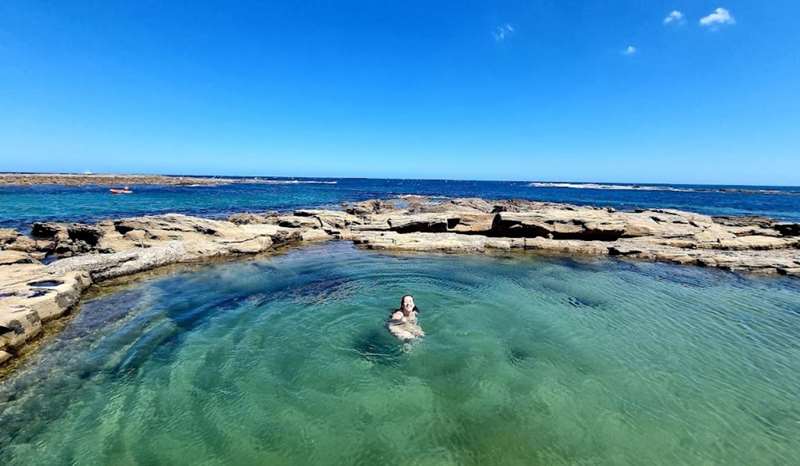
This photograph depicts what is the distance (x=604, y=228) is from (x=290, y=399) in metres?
22.1

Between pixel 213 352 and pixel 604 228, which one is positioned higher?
pixel 604 228

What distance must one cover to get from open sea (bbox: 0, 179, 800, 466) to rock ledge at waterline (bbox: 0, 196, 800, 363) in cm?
240

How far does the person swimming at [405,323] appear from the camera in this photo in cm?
1011

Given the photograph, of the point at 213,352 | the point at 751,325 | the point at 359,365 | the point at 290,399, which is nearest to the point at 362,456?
the point at 290,399

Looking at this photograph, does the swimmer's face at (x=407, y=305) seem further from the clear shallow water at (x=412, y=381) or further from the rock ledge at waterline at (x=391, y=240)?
the rock ledge at waterline at (x=391, y=240)

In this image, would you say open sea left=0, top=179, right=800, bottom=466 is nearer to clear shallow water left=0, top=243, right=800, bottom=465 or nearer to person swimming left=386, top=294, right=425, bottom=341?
clear shallow water left=0, top=243, right=800, bottom=465

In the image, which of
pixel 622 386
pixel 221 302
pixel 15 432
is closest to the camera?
pixel 15 432

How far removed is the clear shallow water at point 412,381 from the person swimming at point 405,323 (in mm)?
345

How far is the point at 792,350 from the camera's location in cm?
955

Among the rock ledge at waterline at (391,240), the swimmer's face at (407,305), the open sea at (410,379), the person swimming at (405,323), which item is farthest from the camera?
the rock ledge at waterline at (391,240)

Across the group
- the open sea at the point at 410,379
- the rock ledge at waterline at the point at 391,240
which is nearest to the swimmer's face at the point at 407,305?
the open sea at the point at 410,379

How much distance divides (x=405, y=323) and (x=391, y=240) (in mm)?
11768

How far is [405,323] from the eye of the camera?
10633mm

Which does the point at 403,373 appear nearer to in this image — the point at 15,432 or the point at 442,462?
the point at 442,462
